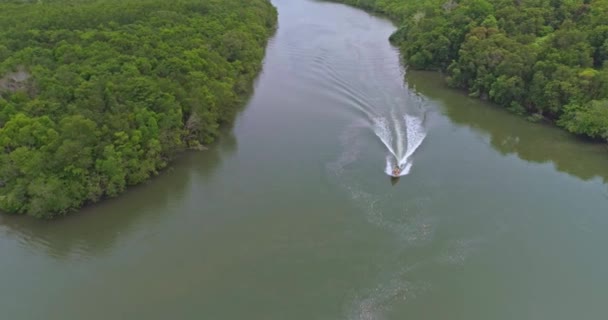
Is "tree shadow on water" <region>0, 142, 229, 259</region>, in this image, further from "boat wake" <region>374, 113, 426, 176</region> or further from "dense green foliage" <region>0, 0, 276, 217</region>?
"boat wake" <region>374, 113, 426, 176</region>

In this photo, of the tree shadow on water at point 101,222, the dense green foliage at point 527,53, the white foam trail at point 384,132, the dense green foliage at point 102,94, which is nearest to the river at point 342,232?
the tree shadow on water at point 101,222

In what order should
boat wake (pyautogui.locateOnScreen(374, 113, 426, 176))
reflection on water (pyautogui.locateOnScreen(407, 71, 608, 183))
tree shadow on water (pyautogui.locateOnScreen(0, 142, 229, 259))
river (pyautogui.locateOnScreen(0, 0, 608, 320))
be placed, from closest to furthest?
1. river (pyautogui.locateOnScreen(0, 0, 608, 320))
2. tree shadow on water (pyautogui.locateOnScreen(0, 142, 229, 259))
3. boat wake (pyautogui.locateOnScreen(374, 113, 426, 176))
4. reflection on water (pyautogui.locateOnScreen(407, 71, 608, 183))

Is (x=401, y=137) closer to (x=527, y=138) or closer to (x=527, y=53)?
(x=527, y=138)

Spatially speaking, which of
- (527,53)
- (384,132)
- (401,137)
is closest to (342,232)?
(401,137)

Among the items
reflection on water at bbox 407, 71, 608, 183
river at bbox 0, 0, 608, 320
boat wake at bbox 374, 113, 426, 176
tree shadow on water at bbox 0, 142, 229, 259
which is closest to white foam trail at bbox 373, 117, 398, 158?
boat wake at bbox 374, 113, 426, 176

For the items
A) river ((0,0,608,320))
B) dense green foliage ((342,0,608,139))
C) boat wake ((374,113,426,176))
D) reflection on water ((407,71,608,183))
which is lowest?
reflection on water ((407,71,608,183))

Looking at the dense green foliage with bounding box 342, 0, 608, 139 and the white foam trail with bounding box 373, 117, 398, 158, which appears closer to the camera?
the white foam trail with bounding box 373, 117, 398, 158

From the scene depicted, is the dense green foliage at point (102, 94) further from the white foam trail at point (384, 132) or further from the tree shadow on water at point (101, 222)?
the white foam trail at point (384, 132)
